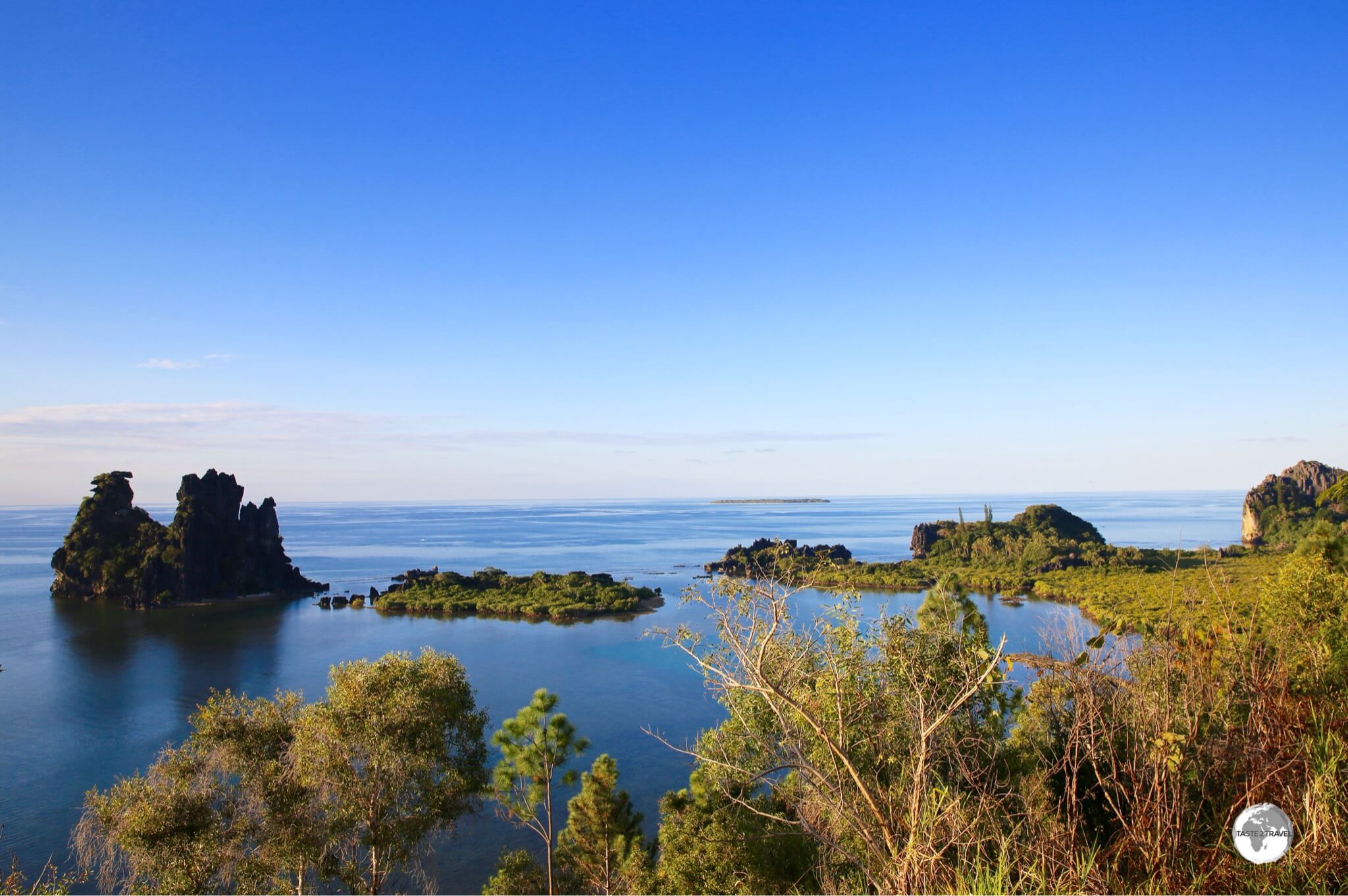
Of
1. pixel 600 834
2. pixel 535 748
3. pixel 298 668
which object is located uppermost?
pixel 535 748

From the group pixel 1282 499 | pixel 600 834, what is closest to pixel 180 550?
pixel 600 834

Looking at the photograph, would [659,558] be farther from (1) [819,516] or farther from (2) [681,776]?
(1) [819,516]

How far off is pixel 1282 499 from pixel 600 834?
96.5 m

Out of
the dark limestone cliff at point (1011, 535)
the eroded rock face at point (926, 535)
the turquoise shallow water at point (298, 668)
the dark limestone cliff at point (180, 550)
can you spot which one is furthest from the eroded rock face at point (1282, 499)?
the dark limestone cliff at point (180, 550)

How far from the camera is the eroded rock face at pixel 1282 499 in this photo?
7700 cm

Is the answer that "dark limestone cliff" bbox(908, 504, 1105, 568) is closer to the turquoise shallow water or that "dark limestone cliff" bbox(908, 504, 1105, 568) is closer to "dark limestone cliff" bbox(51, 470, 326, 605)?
the turquoise shallow water

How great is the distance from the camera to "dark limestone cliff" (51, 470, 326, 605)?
188 feet

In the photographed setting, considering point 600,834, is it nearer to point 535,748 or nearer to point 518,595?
point 535,748

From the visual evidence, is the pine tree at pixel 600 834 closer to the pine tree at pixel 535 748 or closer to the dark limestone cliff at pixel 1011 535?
the pine tree at pixel 535 748

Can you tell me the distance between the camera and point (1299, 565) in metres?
16.2

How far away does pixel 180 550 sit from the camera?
57562 millimetres

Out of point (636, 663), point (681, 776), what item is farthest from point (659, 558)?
point (681, 776)

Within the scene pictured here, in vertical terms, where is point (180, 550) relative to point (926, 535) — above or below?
above

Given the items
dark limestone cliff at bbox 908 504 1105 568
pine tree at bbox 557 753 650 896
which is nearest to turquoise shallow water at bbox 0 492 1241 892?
pine tree at bbox 557 753 650 896
